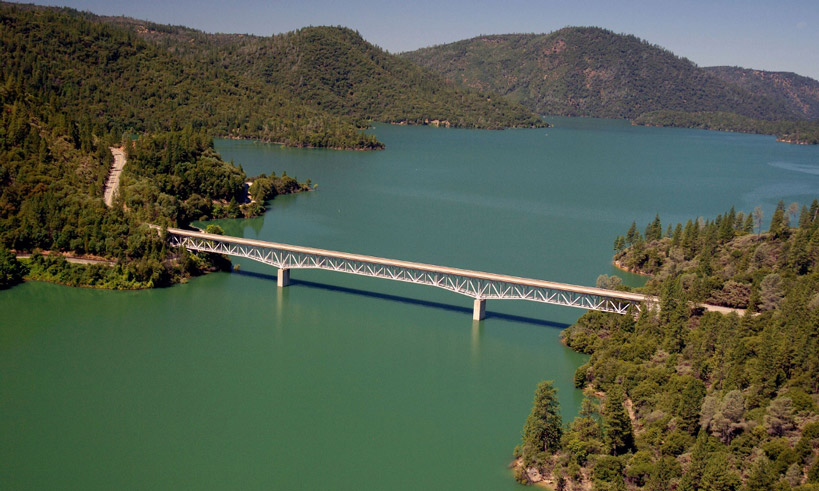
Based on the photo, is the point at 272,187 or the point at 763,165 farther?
the point at 763,165

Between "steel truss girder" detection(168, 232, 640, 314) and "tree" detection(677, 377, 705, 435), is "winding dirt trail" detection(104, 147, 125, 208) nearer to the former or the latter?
"steel truss girder" detection(168, 232, 640, 314)

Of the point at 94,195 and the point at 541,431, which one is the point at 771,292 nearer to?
the point at 541,431

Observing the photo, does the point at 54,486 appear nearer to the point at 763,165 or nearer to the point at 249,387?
the point at 249,387

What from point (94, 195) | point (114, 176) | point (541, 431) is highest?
point (114, 176)

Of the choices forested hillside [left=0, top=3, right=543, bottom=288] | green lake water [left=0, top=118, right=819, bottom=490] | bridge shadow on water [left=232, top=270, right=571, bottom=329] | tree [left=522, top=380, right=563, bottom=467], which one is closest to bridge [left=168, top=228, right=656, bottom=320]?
bridge shadow on water [left=232, top=270, right=571, bottom=329]

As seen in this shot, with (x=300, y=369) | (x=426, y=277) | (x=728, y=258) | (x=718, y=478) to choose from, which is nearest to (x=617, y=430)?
(x=718, y=478)

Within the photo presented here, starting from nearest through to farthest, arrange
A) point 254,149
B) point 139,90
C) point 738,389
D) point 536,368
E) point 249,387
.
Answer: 1. point 738,389
2. point 249,387
3. point 536,368
4. point 254,149
5. point 139,90

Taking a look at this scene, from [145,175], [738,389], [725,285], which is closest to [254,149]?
[145,175]

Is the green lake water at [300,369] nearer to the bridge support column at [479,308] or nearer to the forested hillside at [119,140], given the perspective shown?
the bridge support column at [479,308]
